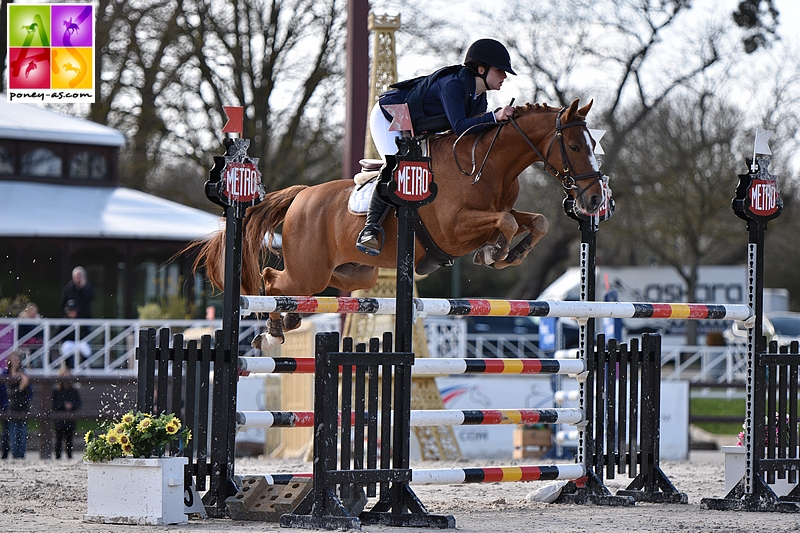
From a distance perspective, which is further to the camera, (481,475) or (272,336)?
(272,336)

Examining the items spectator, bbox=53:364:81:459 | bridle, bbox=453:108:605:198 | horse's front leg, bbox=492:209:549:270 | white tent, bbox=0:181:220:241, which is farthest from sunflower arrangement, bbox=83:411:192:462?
white tent, bbox=0:181:220:241

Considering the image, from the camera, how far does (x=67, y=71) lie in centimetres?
1050

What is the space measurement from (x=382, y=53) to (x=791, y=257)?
22657 mm

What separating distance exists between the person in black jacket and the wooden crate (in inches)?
267

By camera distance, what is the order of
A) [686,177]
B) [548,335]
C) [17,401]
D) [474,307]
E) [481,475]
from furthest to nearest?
[686,177] → [548,335] → [17,401] → [481,475] → [474,307]

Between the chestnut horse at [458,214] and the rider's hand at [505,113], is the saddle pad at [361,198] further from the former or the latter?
the rider's hand at [505,113]

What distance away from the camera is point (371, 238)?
17.1 ft

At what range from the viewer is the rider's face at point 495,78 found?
531cm

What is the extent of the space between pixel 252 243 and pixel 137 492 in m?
1.71

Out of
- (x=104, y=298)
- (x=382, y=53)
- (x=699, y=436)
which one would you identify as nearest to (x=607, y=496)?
(x=382, y=53)

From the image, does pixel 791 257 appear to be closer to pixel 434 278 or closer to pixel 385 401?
pixel 434 278

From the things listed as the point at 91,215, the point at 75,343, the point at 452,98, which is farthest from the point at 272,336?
the point at 91,215

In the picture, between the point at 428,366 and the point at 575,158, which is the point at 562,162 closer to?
the point at 575,158

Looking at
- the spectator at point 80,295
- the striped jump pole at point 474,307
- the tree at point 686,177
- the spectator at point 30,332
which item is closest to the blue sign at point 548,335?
the spectator at point 80,295
